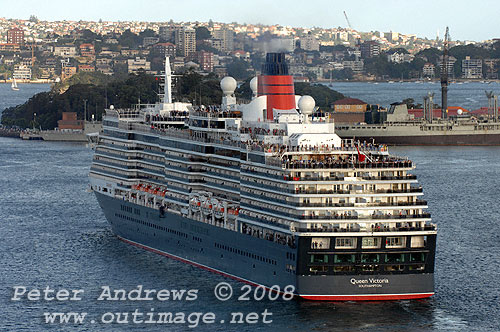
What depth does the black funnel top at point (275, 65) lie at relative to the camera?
5250 centimetres

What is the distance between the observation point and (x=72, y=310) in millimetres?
44406

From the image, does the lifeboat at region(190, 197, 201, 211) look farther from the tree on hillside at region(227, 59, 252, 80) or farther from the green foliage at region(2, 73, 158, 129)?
the green foliage at region(2, 73, 158, 129)

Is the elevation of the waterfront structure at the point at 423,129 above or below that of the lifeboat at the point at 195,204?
below

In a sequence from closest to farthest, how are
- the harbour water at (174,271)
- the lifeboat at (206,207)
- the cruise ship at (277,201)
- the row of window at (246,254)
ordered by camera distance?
1. the harbour water at (174,271)
2. the cruise ship at (277,201)
3. the row of window at (246,254)
4. the lifeboat at (206,207)

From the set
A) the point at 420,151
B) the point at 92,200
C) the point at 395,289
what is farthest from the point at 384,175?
the point at 420,151

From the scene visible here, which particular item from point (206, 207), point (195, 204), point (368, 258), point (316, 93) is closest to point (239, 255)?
point (206, 207)

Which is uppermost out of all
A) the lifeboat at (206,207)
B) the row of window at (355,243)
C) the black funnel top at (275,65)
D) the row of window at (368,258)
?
the black funnel top at (275,65)

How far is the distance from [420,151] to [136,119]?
168 feet

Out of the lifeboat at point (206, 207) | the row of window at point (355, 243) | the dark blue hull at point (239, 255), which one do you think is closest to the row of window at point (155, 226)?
the dark blue hull at point (239, 255)

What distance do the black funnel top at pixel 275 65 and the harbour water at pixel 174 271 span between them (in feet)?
30.0

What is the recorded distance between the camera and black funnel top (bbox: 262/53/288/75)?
52500 millimetres

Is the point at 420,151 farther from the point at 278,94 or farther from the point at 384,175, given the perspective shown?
the point at 384,175

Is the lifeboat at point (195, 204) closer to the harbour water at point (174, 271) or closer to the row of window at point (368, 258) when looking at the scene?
the harbour water at point (174, 271)

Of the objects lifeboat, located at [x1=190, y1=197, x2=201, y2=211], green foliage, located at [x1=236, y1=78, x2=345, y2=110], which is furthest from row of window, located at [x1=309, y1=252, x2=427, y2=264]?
green foliage, located at [x1=236, y1=78, x2=345, y2=110]
